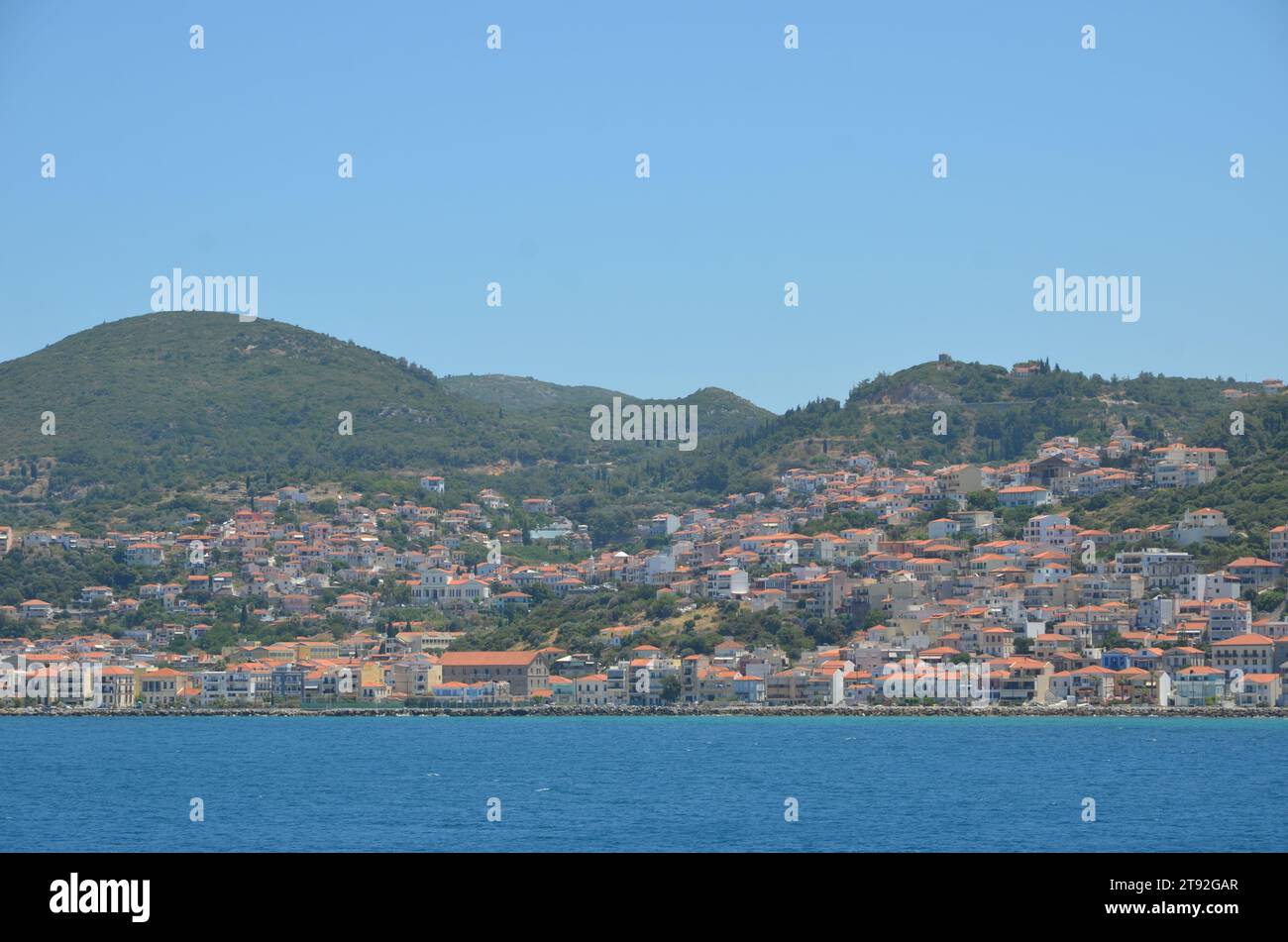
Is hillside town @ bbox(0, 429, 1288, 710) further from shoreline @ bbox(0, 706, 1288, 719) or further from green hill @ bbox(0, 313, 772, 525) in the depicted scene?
green hill @ bbox(0, 313, 772, 525)

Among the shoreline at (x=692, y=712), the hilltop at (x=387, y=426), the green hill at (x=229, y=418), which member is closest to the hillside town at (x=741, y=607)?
the shoreline at (x=692, y=712)

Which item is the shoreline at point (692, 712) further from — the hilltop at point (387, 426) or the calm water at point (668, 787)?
the hilltop at point (387, 426)

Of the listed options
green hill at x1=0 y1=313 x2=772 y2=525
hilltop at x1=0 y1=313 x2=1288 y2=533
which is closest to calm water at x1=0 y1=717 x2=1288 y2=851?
hilltop at x1=0 y1=313 x2=1288 y2=533

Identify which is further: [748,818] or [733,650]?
[733,650]
